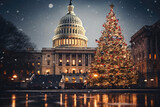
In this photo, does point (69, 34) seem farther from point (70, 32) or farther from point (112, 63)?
point (112, 63)

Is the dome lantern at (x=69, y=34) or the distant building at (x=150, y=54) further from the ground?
the dome lantern at (x=69, y=34)

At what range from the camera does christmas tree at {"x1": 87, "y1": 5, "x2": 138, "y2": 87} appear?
119 ft

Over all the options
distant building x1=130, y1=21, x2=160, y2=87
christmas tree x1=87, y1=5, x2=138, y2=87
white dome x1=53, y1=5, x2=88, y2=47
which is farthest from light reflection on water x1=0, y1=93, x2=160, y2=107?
white dome x1=53, y1=5, x2=88, y2=47

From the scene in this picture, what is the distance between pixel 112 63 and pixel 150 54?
3320 centimetres

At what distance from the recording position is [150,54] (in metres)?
65.2

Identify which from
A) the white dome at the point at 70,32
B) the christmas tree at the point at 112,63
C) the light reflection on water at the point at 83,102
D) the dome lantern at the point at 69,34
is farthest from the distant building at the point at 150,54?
the white dome at the point at 70,32

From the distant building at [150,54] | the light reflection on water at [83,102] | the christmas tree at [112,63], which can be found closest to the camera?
the light reflection on water at [83,102]

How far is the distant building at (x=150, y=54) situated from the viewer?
2410 inches

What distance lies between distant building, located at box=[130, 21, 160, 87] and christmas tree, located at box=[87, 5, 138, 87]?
26394mm

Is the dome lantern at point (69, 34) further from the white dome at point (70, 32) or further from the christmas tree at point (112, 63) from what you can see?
the christmas tree at point (112, 63)

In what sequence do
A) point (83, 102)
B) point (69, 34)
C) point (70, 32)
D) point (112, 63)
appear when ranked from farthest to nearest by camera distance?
point (70, 32)
point (69, 34)
point (112, 63)
point (83, 102)

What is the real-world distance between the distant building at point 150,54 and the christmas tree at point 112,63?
26.4m

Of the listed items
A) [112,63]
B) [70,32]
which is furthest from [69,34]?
[112,63]

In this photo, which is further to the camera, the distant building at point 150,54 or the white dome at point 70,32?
the white dome at point 70,32
